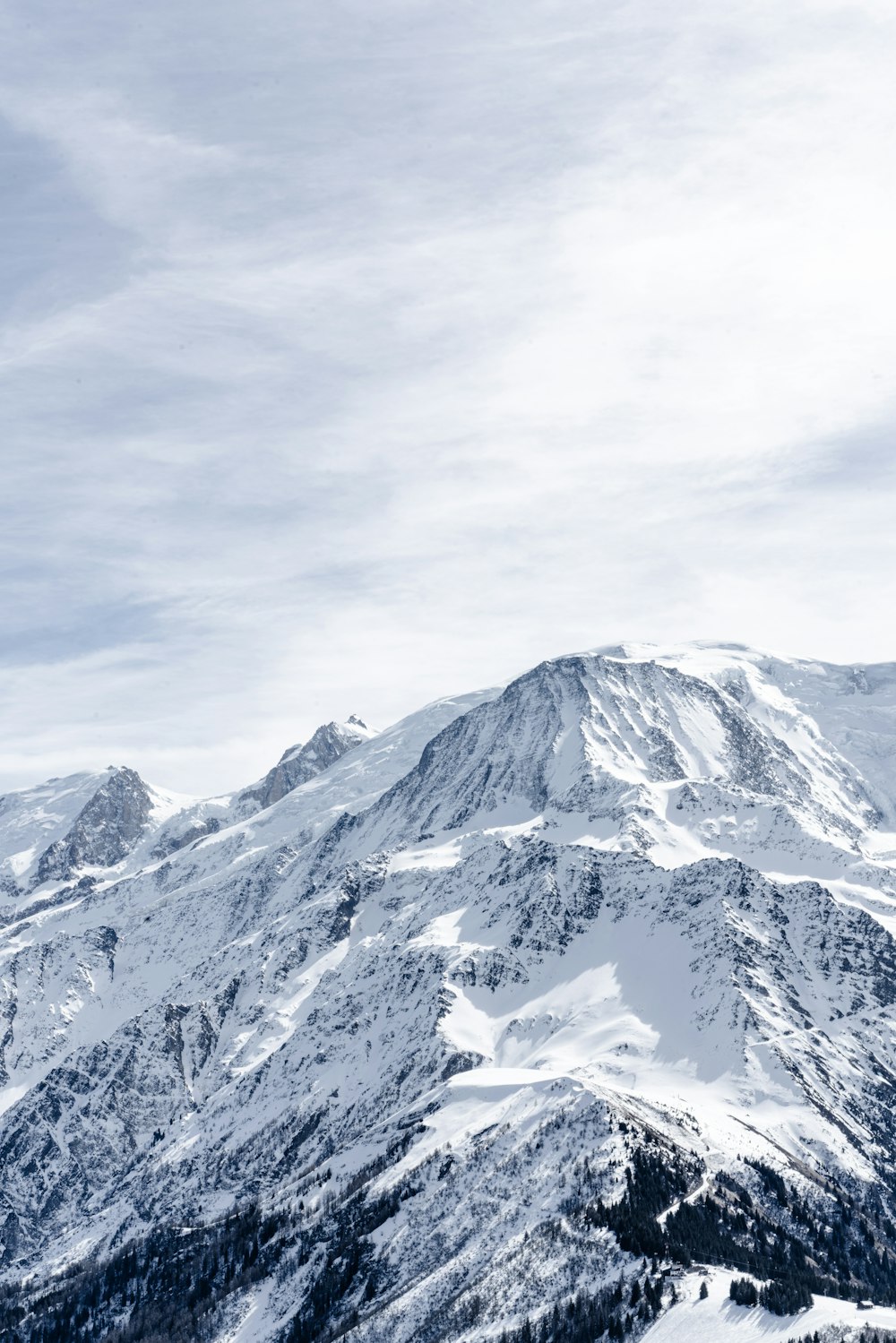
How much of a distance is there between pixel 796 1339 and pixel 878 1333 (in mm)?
10543

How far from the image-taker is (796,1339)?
200 metres

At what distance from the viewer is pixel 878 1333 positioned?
7810 inches
